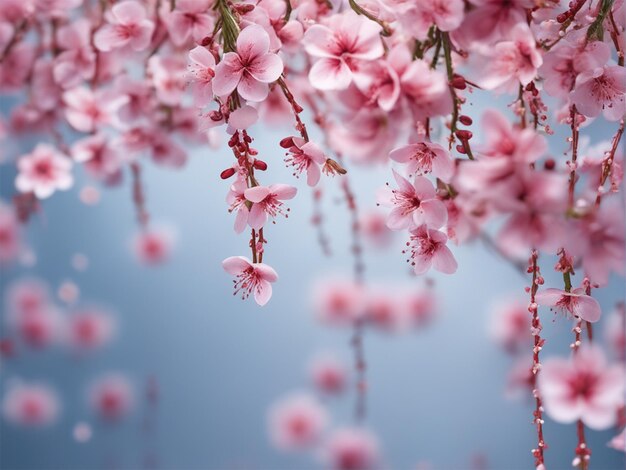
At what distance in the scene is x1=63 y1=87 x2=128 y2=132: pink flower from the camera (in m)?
0.86

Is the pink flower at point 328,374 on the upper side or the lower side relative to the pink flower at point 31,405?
upper

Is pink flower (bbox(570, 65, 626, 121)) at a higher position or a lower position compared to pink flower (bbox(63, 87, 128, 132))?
lower

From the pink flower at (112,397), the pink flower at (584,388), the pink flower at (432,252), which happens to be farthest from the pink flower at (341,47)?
the pink flower at (112,397)

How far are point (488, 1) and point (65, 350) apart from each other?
1.34m

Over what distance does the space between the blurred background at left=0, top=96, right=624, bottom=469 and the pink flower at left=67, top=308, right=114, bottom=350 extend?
0.07 ft

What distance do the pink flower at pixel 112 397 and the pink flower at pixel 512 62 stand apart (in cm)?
120

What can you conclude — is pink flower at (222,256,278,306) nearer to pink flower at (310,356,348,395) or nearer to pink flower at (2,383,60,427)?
pink flower at (310,356,348,395)

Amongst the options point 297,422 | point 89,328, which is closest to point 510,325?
point 297,422

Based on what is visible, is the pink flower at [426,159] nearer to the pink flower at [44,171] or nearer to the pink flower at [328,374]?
the pink flower at [44,171]

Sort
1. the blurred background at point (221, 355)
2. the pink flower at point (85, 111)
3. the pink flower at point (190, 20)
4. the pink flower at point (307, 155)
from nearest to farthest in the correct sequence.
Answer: the pink flower at point (307, 155) → the pink flower at point (190, 20) → the pink flower at point (85, 111) → the blurred background at point (221, 355)

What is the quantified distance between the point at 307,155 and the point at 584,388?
27 cm

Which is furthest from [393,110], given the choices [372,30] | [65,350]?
[65,350]

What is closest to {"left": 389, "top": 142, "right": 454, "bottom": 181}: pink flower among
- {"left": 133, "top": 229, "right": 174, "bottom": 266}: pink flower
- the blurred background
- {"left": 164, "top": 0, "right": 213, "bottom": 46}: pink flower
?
{"left": 164, "top": 0, "right": 213, "bottom": 46}: pink flower

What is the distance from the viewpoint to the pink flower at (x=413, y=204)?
491mm
